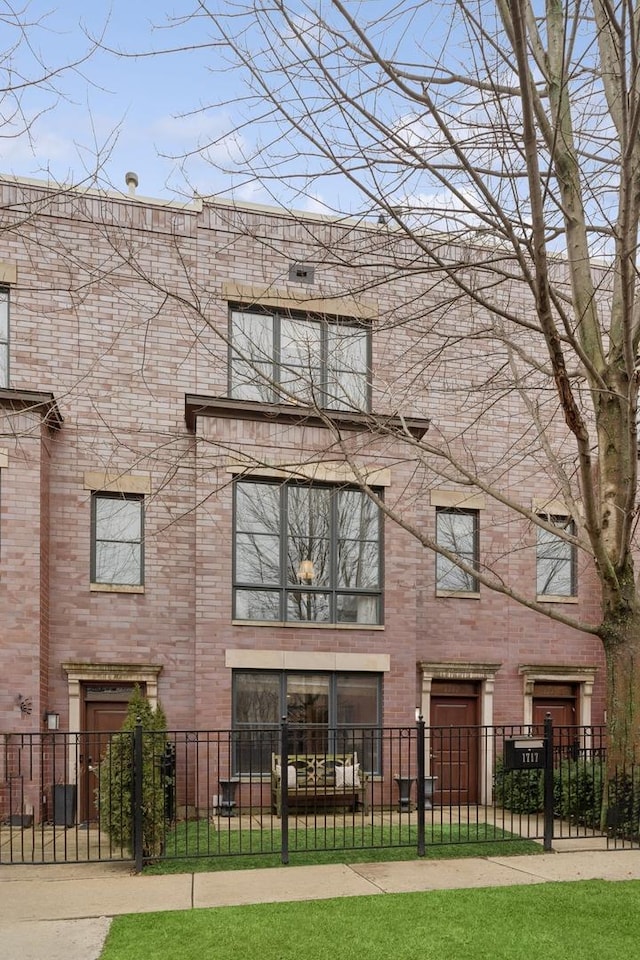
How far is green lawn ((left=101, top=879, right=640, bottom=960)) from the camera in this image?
21.1 ft

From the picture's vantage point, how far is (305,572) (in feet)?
49.1

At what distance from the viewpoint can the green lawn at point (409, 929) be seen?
6.43 meters

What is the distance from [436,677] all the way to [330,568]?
2.88m

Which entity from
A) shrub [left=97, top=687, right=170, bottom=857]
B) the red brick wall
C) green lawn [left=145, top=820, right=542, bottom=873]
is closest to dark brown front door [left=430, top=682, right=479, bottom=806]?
the red brick wall

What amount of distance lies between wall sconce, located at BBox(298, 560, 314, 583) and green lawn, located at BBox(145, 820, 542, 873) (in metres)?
4.44

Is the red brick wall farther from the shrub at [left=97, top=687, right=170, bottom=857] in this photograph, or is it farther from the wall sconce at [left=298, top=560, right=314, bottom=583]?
the shrub at [left=97, top=687, right=170, bottom=857]

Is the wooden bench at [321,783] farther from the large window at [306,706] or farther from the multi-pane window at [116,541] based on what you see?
the multi-pane window at [116,541]

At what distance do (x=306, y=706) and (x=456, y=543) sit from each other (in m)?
4.28

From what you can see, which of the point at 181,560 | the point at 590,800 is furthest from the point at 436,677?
the point at 181,560

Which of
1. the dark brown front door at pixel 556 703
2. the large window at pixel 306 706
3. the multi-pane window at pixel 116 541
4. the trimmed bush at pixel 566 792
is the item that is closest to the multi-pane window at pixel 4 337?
the multi-pane window at pixel 116 541

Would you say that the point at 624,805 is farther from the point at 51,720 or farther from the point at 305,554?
the point at 51,720

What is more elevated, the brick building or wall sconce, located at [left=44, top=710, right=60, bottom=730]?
the brick building

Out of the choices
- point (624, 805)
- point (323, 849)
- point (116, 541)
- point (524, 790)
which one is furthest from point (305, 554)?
point (624, 805)

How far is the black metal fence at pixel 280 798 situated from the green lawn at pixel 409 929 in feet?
6.00
